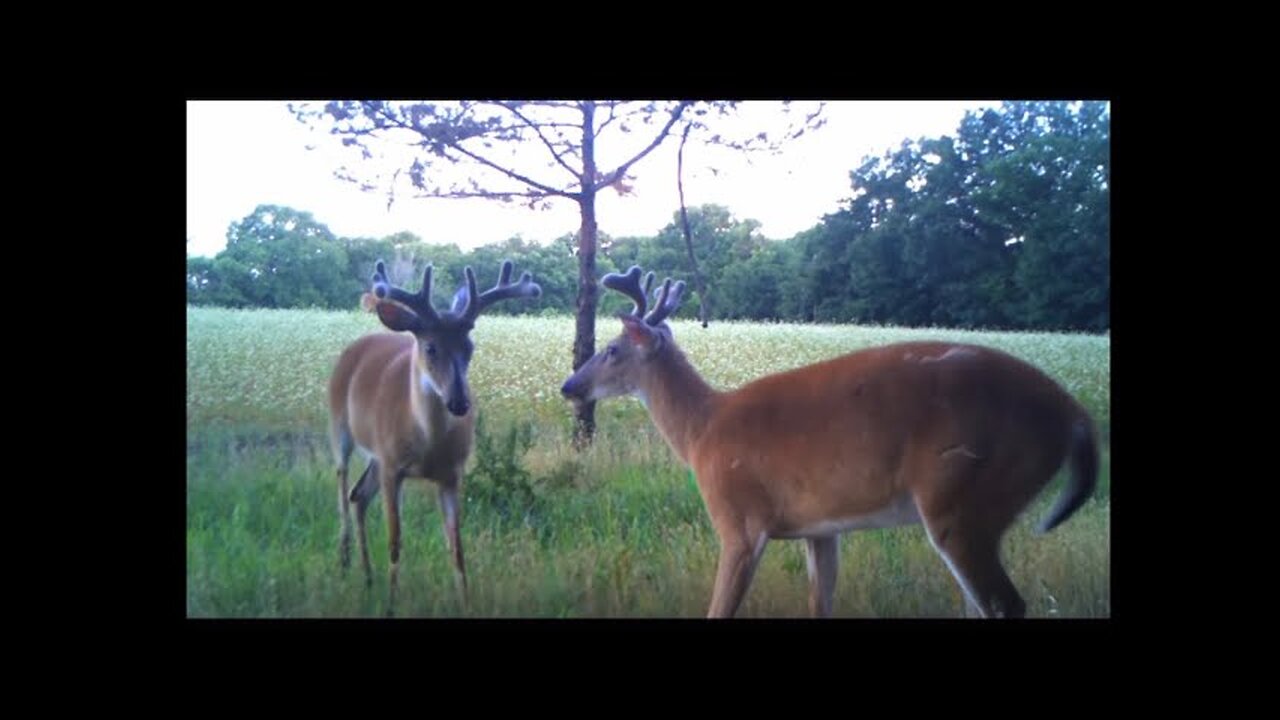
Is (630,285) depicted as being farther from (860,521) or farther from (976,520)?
(976,520)

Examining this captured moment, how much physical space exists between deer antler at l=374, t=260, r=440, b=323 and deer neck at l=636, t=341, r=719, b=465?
2.73 feet

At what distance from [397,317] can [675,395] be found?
1.07 m

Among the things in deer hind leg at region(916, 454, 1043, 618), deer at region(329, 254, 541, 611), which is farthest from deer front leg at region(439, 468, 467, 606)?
deer hind leg at region(916, 454, 1043, 618)

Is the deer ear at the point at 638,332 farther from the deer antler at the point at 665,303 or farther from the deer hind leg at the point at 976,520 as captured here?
the deer hind leg at the point at 976,520

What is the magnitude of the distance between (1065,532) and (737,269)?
1630 mm

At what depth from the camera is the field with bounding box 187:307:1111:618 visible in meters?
3.63

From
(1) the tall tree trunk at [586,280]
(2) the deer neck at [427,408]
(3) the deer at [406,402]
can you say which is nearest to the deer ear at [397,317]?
(3) the deer at [406,402]

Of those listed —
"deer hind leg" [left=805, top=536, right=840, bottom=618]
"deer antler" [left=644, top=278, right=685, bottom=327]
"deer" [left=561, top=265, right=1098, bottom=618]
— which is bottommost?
"deer hind leg" [left=805, top=536, right=840, bottom=618]

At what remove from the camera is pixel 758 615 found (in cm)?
363

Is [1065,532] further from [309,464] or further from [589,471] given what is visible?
[309,464]

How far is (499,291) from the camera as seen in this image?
3.60 m

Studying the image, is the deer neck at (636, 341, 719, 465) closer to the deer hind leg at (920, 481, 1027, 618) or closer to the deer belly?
the deer belly
